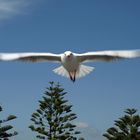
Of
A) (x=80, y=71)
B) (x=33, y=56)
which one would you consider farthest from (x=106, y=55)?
(x=33, y=56)

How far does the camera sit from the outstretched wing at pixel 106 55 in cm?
1507

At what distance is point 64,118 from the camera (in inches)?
1522

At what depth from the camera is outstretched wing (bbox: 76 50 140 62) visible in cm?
1507

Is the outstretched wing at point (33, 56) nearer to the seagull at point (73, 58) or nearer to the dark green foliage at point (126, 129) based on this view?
the seagull at point (73, 58)

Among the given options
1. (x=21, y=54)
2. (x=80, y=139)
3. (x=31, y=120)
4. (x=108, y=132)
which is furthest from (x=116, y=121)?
(x=21, y=54)

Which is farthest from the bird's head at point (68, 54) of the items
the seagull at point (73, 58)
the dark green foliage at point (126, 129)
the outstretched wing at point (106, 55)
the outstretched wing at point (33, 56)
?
the dark green foliage at point (126, 129)

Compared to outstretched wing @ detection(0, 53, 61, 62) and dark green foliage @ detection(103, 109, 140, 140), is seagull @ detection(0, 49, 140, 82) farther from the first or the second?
dark green foliage @ detection(103, 109, 140, 140)

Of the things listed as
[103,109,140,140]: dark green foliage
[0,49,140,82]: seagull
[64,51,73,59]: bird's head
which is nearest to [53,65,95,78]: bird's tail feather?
[0,49,140,82]: seagull

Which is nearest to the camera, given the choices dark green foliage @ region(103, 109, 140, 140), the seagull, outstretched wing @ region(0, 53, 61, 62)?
the seagull

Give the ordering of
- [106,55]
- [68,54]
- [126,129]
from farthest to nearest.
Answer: [126,129] < [106,55] < [68,54]

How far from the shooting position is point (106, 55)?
635 inches

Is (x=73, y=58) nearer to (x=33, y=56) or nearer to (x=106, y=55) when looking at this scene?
(x=106, y=55)

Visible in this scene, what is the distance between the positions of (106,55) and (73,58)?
4.21 ft

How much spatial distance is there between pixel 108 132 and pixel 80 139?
3067mm
